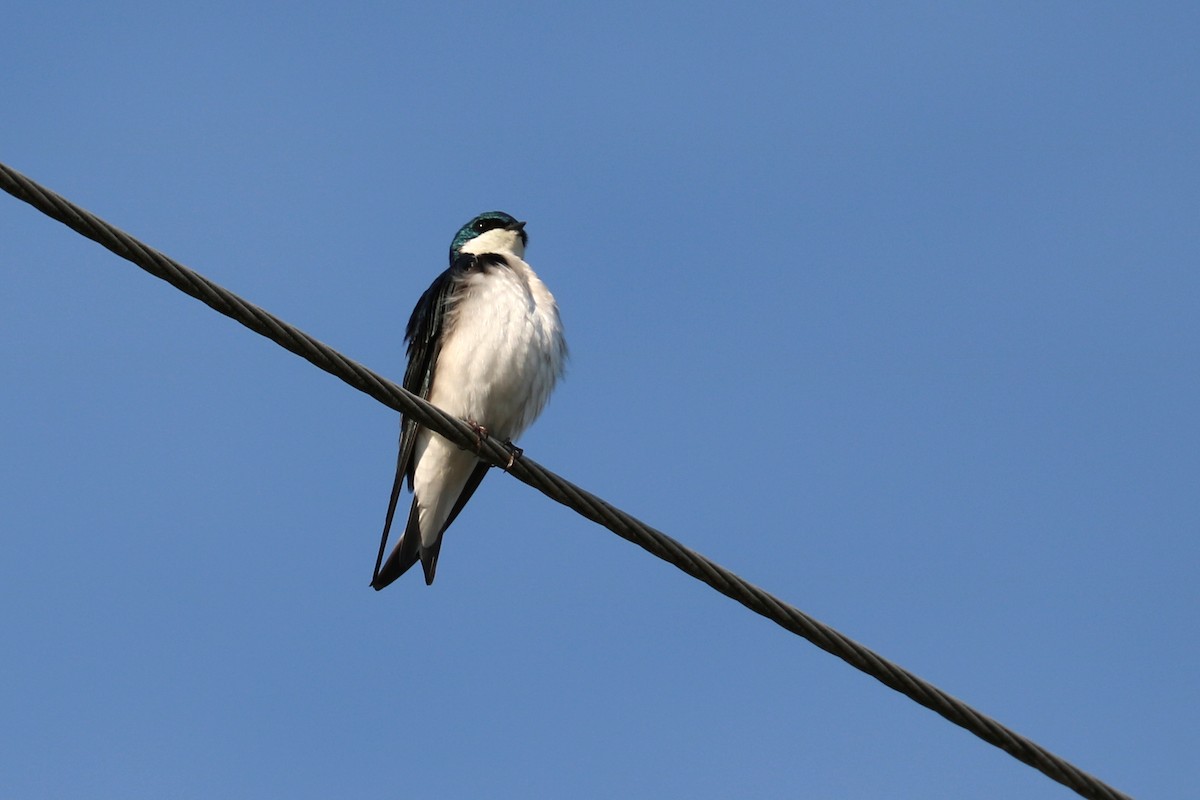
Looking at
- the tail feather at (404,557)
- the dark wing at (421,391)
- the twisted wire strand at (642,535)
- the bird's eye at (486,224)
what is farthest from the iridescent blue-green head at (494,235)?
the twisted wire strand at (642,535)

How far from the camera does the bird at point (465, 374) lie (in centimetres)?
645

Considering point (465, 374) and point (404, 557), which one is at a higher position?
point (465, 374)

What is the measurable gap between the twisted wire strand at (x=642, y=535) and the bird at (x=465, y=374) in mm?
2282

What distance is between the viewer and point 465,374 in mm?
6496

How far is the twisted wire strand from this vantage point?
3.61 meters

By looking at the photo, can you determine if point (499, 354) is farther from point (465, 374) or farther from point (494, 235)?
point (494, 235)

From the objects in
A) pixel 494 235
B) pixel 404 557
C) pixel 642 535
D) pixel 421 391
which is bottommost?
pixel 642 535

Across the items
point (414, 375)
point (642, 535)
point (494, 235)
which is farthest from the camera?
point (494, 235)

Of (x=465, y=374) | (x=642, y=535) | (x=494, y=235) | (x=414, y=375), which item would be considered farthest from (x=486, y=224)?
(x=642, y=535)

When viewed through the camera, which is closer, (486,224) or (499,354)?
(499,354)

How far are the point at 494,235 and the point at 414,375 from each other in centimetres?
152

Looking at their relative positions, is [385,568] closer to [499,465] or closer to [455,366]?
[455,366]

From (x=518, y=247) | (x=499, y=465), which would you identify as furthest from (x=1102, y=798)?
(x=518, y=247)

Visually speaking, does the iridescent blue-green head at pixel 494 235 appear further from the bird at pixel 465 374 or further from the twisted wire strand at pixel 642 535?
the twisted wire strand at pixel 642 535
